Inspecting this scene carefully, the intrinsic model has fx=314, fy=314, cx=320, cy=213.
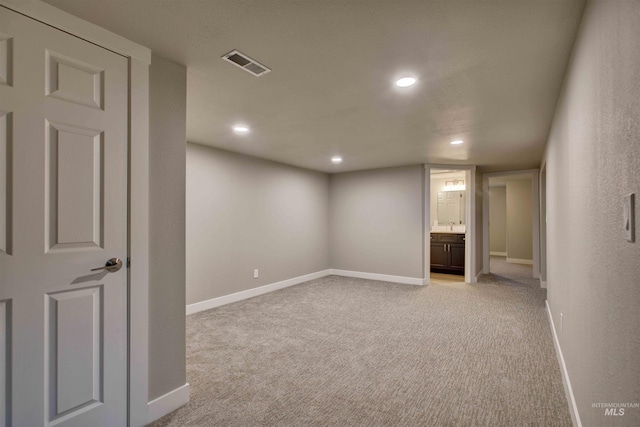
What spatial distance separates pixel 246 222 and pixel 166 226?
2.83 meters

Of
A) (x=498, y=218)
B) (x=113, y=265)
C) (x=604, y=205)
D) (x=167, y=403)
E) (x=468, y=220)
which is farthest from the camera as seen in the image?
(x=498, y=218)

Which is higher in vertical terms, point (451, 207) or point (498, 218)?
point (451, 207)

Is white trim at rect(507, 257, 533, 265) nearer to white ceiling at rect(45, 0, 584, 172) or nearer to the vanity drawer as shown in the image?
the vanity drawer

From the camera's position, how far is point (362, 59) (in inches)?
76.3

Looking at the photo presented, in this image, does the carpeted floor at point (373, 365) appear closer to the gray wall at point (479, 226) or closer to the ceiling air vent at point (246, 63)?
the gray wall at point (479, 226)

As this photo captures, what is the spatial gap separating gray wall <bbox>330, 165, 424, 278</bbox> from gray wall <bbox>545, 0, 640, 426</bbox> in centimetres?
371

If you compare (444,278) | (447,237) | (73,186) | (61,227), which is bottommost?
(444,278)

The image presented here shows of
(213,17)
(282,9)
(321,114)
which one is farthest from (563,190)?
(213,17)

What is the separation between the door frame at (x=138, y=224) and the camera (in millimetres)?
1745

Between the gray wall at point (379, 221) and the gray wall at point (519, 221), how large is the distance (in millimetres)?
4263

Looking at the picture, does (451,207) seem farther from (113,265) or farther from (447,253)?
(113,265)

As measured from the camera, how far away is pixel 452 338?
3.10 meters

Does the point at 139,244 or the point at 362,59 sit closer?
the point at 139,244

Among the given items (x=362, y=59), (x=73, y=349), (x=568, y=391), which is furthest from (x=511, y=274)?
(x=73, y=349)
